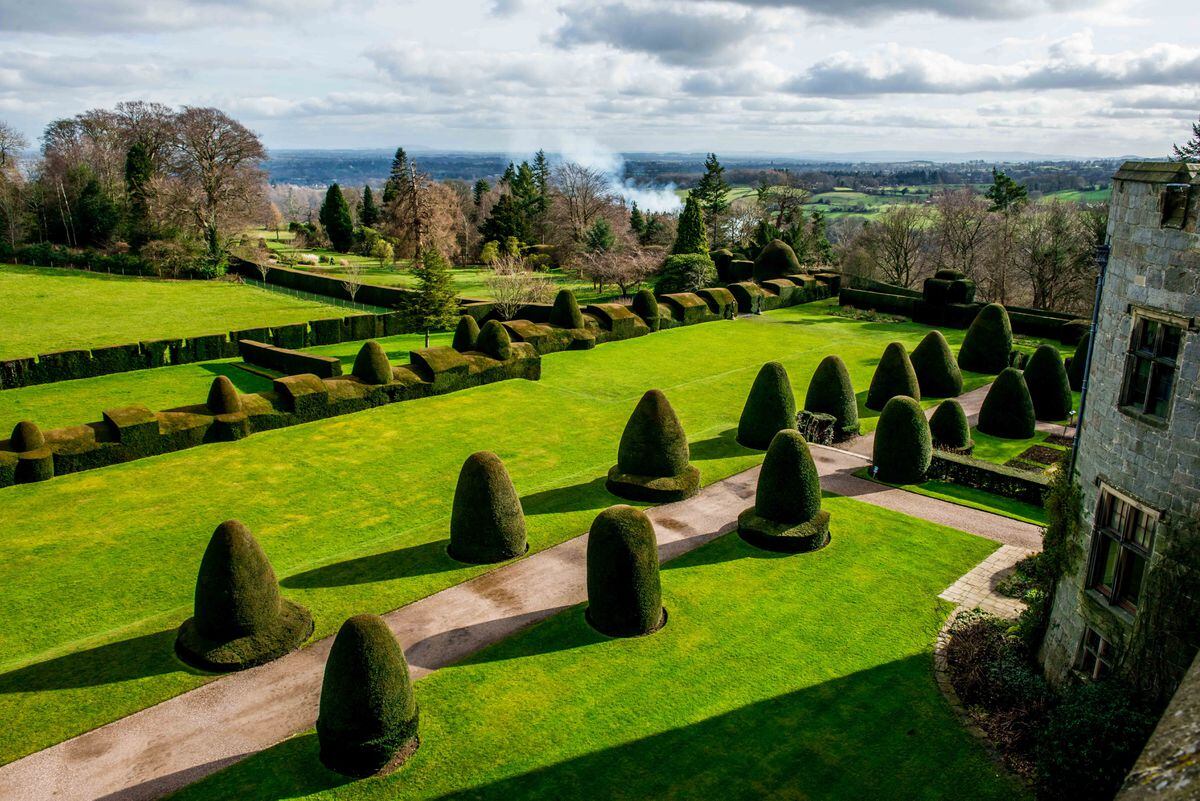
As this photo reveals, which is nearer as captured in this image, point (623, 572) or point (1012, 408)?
point (623, 572)

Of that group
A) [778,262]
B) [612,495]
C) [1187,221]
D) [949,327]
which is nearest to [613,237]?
[778,262]

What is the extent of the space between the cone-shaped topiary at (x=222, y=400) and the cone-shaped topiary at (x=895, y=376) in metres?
25.3

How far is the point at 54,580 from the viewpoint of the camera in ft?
59.8

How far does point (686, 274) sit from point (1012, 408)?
3196cm

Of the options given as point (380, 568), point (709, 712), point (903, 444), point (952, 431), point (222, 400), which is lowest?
point (709, 712)

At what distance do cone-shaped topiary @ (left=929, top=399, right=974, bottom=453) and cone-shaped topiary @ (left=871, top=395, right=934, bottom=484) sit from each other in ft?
8.74

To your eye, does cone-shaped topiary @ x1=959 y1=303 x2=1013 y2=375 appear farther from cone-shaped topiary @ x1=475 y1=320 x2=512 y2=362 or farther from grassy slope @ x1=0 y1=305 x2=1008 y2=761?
cone-shaped topiary @ x1=475 y1=320 x2=512 y2=362

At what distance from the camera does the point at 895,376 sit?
31.0 metres

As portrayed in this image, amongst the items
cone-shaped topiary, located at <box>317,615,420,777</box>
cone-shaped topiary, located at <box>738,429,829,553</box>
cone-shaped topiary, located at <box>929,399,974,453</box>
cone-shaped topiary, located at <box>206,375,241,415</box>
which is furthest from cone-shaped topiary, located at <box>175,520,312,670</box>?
cone-shaped topiary, located at <box>929,399,974,453</box>

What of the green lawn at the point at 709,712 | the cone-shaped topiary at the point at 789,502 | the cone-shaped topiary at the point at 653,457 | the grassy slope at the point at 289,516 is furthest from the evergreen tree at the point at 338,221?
the green lawn at the point at 709,712

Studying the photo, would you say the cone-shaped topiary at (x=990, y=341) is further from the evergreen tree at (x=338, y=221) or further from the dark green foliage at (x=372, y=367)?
the evergreen tree at (x=338, y=221)

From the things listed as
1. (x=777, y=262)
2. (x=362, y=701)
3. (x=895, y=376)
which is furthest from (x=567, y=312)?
(x=362, y=701)

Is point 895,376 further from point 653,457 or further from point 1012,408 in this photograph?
point 653,457

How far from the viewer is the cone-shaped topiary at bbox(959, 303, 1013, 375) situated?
124ft
